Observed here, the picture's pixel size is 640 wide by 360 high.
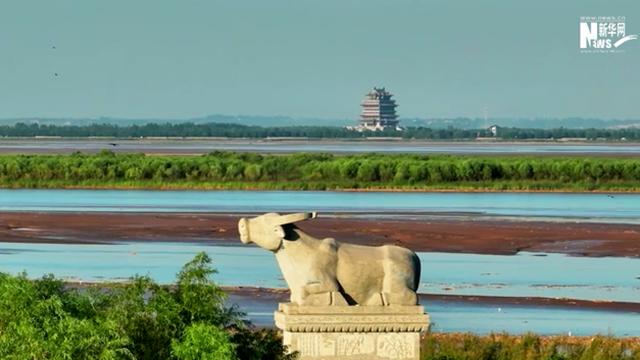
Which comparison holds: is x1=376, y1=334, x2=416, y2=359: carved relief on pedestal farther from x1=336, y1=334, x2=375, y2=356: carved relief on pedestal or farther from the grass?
the grass

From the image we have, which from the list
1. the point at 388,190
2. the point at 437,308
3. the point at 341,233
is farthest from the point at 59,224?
the point at 388,190

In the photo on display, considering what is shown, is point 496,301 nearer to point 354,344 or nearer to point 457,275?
point 457,275

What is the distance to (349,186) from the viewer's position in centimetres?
6662

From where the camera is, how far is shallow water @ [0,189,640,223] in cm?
4816

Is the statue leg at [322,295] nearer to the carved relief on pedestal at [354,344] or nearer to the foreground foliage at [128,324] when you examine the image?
the carved relief on pedestal at [354,344]

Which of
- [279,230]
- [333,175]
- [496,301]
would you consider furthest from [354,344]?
[333,175]

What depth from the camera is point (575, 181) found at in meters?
67.3

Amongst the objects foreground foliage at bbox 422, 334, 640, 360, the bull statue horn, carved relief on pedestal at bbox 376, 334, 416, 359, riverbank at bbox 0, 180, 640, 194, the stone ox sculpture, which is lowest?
riverbank at bbox 0, 180, 640, 194

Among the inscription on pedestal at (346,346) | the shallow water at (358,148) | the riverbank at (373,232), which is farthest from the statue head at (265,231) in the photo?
the shallow water at (358,148)

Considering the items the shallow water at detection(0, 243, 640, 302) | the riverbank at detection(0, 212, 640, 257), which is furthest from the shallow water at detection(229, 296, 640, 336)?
the riverbank at detection(0, 212, 640, 257)

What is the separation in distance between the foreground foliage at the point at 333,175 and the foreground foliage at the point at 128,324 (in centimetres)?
5449

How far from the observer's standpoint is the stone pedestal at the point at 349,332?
1115 centimetres

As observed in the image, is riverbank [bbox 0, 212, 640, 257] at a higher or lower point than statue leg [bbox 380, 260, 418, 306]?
lower

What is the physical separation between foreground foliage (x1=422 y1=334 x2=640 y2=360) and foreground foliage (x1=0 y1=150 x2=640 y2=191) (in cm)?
4841
